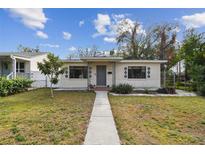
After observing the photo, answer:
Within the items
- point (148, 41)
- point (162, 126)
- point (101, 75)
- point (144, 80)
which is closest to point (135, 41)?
point (148, 41)

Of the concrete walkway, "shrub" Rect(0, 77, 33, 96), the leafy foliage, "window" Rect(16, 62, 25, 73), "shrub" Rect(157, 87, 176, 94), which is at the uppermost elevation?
the leafy foliage

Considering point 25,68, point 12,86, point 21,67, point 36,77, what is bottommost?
point 12,86

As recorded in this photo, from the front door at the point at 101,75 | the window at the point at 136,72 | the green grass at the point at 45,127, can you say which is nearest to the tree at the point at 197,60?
the window at the point at 136,72

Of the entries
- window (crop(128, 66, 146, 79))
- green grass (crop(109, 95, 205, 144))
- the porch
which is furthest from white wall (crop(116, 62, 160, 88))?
the porch

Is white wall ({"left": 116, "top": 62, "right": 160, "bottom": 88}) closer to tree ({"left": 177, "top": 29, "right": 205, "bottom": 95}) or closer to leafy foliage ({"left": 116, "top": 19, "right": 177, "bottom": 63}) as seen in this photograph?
tree ({"left": 177, "top": 29, "right": 205, "bottom": 95})

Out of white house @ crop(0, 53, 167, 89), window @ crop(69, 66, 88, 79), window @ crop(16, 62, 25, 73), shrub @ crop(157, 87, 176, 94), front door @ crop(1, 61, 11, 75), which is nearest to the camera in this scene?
shrub @ crop(157, 87, 176, 94)

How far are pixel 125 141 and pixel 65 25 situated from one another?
25.4m

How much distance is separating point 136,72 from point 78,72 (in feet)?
18.1

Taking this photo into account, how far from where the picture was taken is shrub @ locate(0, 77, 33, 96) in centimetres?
1532

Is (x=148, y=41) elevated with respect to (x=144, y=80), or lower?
elevated

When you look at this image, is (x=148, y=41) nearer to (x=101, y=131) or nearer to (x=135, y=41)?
(x=135, y=41)

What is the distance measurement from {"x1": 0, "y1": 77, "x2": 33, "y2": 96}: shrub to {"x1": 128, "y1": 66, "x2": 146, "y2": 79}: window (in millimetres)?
9638

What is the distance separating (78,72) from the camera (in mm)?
20172

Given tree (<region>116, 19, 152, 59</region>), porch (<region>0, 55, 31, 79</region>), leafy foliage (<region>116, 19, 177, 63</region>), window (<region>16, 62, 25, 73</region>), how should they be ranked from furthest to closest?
1. tree (<region>116, 19, 152, 59</region>)
2. leafy foliage (<region>116, 19, 177, 63</region>)
3. window (<region>16, 62, 25, 73</region>)
4. porch (<region>0, 55, 31, 79</region>)
